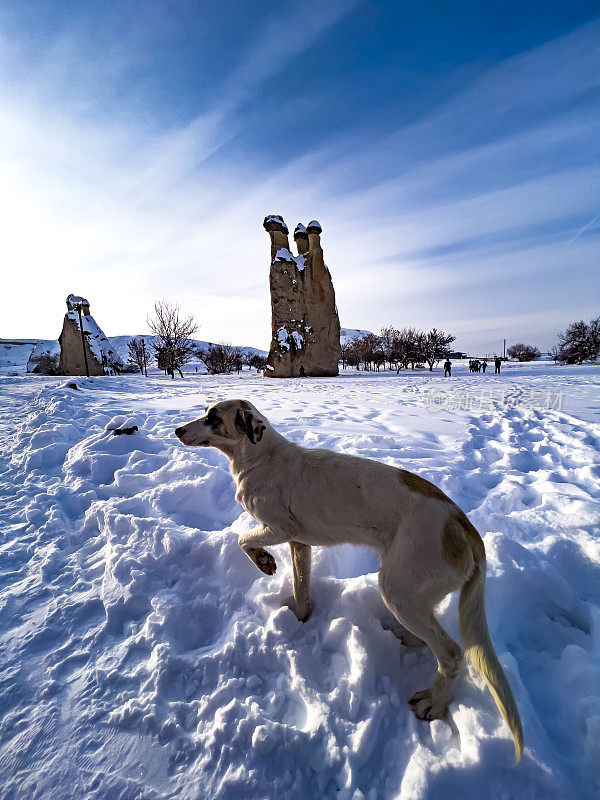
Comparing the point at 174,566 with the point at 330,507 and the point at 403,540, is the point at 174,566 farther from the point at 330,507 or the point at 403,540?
the point at 403,540

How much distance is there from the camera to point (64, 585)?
2.40 metres

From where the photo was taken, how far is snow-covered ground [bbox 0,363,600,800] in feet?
4.38

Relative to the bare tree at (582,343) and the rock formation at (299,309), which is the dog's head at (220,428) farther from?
the bare tree at (582,343)

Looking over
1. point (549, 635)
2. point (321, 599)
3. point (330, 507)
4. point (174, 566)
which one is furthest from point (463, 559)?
point (174, 566)

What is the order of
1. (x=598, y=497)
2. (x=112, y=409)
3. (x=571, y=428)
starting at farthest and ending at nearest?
(x=112, y=409) → (x=571, y=428) → (x=598, y=497)

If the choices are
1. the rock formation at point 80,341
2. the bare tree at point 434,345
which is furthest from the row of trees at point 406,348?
the rock formation at point 80,341

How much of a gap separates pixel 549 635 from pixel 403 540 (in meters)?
1.24

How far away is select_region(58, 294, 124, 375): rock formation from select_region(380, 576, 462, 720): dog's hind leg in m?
35.5

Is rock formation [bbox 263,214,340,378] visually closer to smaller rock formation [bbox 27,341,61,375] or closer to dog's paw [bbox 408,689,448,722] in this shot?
smaller rock formation [bbox 27,341,61,375]

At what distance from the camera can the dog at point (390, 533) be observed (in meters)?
1.54

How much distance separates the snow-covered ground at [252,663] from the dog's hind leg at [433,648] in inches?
2.3

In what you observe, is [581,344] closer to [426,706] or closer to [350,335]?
[426,706]

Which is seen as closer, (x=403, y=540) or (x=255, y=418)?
(x=403, y=540)

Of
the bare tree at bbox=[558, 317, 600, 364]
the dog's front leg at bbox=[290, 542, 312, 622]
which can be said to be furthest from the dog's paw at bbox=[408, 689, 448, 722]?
the bare tree at bbox=[558, 317, 600, 364]
